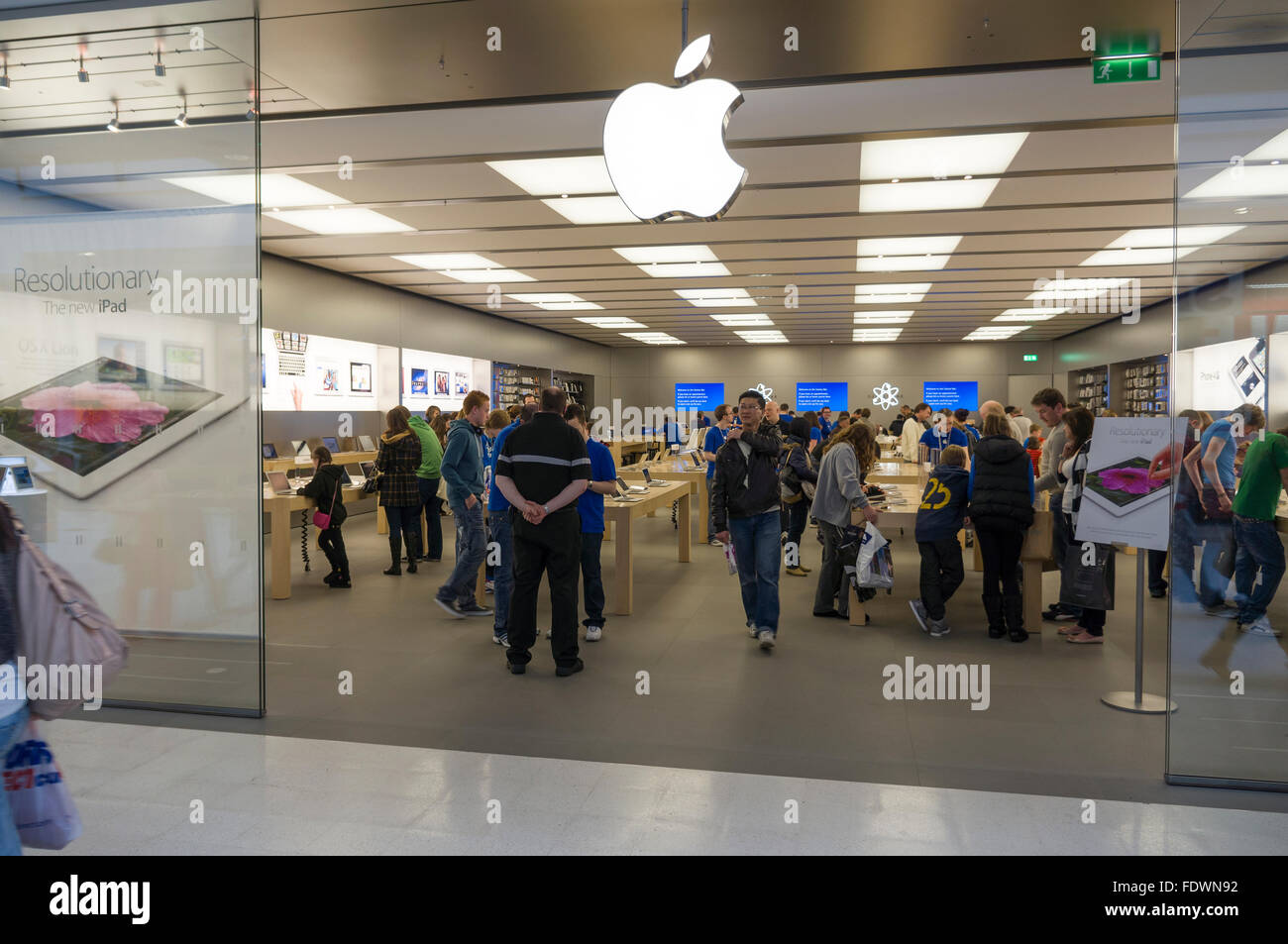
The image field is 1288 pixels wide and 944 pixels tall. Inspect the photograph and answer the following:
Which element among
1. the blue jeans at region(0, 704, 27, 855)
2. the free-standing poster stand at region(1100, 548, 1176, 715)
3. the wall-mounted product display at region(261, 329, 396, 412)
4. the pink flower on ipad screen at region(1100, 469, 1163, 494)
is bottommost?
the free-standing poster stand at region(1100, 548, 1176, 715)

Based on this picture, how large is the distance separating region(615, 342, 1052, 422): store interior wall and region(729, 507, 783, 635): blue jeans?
710 inches

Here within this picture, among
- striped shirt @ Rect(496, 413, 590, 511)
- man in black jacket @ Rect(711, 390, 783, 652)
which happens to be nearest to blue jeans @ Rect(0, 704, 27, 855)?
striped shirt @ Rect(496, 413, 590, 511)

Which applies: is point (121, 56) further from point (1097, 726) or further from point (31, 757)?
point (1097, 726)

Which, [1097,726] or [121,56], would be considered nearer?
[1097,726]

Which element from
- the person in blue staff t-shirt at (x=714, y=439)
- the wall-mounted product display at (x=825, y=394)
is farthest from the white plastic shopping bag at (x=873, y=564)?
the wall-mounted product display at (x=825, y=394)

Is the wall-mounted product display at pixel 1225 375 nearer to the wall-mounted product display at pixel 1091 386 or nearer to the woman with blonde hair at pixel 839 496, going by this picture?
the woman with blonde hair at pixel 839 496

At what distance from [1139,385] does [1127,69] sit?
12.9 meters

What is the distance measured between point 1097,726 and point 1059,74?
11.9 ft

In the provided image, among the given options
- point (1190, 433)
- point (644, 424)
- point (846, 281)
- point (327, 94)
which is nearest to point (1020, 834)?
point (1190, 433)

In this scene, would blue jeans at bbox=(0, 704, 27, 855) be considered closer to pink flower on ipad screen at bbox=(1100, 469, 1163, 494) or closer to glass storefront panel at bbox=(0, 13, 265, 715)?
glass storefront panel at bbox=(0, 13, 265, 715)

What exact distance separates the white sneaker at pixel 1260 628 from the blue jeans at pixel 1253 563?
4 cm

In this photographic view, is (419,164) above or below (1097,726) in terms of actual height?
above

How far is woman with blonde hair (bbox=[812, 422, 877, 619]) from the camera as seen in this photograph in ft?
18.5
